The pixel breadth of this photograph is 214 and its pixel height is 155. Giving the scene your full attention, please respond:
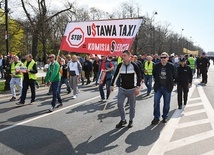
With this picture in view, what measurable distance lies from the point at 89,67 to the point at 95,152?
545 inches

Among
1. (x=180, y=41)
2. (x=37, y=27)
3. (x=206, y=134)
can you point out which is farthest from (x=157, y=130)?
(x=180, y=41)

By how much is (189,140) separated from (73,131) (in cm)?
260

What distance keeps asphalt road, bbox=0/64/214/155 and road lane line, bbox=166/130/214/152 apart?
38cm

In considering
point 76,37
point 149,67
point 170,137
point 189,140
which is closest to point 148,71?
point 149,67

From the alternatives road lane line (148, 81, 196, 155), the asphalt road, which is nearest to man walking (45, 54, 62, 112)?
the asphalt road

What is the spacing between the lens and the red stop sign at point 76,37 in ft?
30.9

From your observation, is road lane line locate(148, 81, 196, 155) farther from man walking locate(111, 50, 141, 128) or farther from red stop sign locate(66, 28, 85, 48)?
red stop sign locate(66, 28, 85, 48)

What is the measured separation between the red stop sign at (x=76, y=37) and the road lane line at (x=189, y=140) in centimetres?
495

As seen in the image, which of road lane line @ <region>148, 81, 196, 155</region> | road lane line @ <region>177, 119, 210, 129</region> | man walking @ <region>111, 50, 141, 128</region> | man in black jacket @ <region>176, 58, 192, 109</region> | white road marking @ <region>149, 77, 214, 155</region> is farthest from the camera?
man in black jacket @ <region>176, 58, 192, 109</region>

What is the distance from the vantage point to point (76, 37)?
9477 millimetres

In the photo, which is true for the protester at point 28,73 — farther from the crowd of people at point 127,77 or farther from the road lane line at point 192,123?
the road lane line at point 192,123

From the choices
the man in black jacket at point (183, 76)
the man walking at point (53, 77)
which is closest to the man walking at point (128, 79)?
the man walking at point (53, 77)

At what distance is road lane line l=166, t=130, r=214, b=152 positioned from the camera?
5.51 metres

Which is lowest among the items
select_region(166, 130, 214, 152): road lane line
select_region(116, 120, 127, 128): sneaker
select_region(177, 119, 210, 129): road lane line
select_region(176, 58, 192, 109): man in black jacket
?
select_region(166, 130, 214, 152): road lane line
